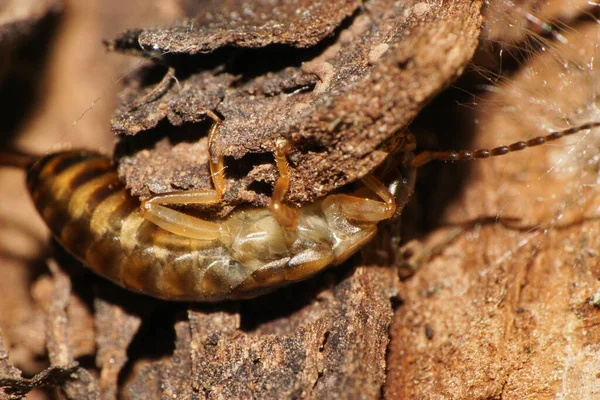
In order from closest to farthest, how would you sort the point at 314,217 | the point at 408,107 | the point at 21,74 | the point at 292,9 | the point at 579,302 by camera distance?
the point at 408,107 < the point at 579,302 < the point at 292,9 < the point at 314,217 < the point at 21,74

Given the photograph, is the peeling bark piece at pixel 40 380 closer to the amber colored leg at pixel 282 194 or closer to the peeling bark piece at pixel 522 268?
the amber colored leg at pixel 282 194

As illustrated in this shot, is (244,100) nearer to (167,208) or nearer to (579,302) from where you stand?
(167,208)

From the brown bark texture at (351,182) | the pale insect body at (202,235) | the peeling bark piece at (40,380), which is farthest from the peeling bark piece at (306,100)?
the peeling bark piece at (40,380)

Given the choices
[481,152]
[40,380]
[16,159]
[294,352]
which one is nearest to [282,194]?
[294,352]

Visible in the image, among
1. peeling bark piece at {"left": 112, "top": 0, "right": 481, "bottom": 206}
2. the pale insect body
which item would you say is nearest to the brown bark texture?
peeling bark piece at {"left": 112, "top": 0, "right": 481, "bottom": 206}

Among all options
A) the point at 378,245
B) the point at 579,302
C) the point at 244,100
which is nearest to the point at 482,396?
the point at 579,302

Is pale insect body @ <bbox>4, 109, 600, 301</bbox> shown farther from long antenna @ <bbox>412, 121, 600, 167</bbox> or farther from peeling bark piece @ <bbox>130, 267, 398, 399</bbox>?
peeling bark piece @ <bbox>130, 267, 398, 399</bbox>
